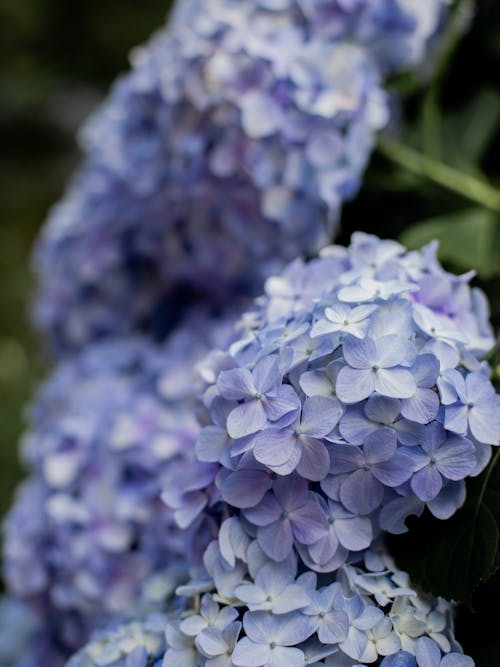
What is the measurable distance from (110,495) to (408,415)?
0.40 m

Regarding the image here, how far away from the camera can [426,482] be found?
1.56ft

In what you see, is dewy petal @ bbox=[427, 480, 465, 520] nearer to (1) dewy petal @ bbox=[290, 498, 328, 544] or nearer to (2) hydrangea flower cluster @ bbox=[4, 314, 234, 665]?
(1) dewy petal @ bbox=[290, 498, 328, 544]

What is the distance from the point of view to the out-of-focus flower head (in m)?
0.47

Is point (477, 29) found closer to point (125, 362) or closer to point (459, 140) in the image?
point (459, 140)

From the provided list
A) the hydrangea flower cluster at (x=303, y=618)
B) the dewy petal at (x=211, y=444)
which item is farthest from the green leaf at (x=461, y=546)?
the dewy petal at (x=211, y=444)

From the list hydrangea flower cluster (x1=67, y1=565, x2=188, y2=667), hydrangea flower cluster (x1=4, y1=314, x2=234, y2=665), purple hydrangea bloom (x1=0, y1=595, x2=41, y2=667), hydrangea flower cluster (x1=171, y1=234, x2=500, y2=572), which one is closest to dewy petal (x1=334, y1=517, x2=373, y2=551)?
hydrangea flower cluster (x1=171, y1=234, x2=500, y2=572)

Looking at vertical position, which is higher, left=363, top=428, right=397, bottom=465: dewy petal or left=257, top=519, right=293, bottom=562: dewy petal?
left=363, top=428, right=397, bottom=465: dewy petal

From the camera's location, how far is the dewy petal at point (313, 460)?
18.7 inches

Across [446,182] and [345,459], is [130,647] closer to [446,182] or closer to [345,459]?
[345,459]

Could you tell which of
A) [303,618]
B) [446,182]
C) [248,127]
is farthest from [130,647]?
[446,182]

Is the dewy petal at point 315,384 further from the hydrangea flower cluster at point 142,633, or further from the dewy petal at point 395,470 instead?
the hydrangea flower cluster at point 142,633

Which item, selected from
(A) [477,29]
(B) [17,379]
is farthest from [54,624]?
(B) [17,379]

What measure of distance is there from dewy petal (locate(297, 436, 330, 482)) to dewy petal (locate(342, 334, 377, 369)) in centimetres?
5

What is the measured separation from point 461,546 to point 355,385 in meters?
0.11
